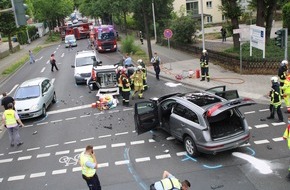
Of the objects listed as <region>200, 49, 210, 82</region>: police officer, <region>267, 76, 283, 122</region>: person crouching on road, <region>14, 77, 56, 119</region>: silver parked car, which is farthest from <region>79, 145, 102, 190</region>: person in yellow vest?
<region>200, 49, 210, 82</region>: police officer

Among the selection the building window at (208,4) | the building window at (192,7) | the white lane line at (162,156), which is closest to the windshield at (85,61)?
the white lane line at (162,156)

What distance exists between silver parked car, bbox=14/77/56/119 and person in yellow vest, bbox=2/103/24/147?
100 inches

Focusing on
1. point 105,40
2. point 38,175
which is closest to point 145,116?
point 38,175

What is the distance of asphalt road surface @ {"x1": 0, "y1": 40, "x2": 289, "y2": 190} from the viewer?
10.2 meters

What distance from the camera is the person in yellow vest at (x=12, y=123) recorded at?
46.4 feet

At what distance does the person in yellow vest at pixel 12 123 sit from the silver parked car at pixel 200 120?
4.88m

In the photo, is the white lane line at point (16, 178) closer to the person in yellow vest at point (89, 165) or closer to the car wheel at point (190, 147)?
the person in yellow vest at point (89, 165)

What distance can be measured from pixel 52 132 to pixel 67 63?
20428 mm

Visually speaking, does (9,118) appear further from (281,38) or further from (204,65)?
(281,38)

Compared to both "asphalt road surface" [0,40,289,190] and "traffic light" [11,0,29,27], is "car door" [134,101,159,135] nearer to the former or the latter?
"asphalt road surface" [0,40,289,190]

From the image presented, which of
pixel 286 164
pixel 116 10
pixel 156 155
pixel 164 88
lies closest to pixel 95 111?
pixel 164 88

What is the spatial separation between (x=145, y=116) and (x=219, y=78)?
34.1ft

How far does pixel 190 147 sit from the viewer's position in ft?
37.9

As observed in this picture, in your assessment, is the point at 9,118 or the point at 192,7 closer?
the point at 9,118
